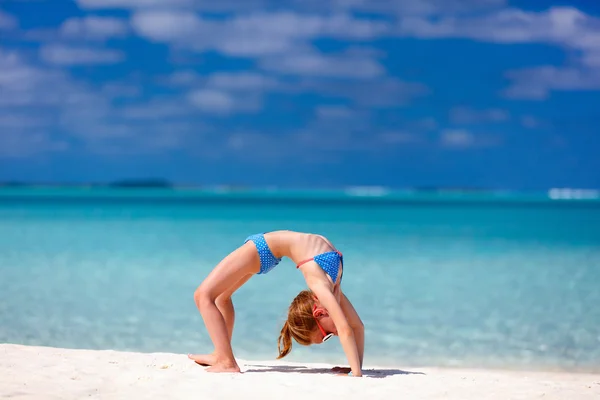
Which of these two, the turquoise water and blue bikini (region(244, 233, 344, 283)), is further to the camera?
the turquoise water

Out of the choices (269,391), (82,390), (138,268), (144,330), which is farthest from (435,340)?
(138,268)

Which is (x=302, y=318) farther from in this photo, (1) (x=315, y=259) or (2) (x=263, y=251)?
(2) (x=263, y=251)

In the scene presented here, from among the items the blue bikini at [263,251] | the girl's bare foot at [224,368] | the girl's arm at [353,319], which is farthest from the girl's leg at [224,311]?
the girl's arm at [353,319]

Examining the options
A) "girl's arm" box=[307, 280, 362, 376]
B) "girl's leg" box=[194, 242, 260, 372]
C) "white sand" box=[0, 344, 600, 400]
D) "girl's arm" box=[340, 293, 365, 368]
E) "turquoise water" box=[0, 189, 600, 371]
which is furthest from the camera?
"turquoise water" box=[0, 189, 600, 371]

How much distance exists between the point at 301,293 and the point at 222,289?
55 cm

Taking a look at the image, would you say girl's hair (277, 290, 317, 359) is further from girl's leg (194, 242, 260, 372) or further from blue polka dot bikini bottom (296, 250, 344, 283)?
girl's leg (194, 242, 260, 372)

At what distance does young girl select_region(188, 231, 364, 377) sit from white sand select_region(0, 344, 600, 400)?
220mm

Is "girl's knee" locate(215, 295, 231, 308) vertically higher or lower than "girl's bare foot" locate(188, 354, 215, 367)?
higher

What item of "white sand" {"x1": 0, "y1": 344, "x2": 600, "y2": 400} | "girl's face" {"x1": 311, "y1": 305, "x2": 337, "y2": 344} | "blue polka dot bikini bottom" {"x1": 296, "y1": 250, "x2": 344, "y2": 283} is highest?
"blue polka dot bikini bottom" {"x1": 296, "y1": 250, "x2": 344, "y2": 283}

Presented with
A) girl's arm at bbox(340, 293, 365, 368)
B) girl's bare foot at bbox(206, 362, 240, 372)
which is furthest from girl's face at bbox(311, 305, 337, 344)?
girl's bare foot at bbox(206, 362, 240, 372)

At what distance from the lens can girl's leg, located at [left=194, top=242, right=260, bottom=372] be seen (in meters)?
5.41

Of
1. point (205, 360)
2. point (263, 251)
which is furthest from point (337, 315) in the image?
point (205, 360)

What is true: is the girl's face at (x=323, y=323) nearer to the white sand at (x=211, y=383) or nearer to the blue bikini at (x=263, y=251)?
the white sand at (x=211, y=383)

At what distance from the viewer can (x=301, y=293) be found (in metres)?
5.40
